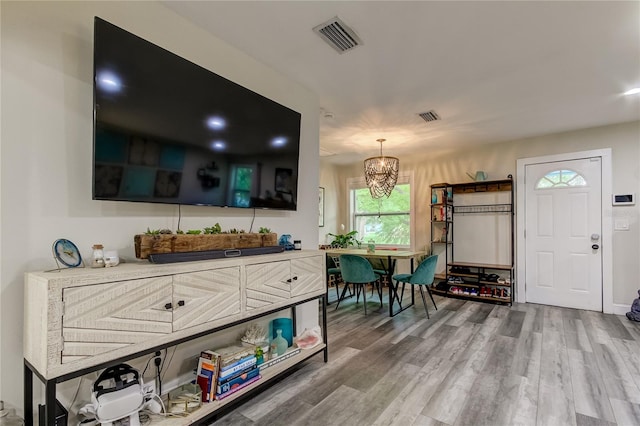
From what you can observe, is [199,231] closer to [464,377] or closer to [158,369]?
[158,369]

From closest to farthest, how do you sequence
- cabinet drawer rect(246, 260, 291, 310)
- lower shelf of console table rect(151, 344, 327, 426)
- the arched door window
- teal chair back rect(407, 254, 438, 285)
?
lower shelf of console table rect(151, 344, 327, 426)
cabinet drawer rect(246, 260, 291, 310)
teal chair back rect(407, 254, 438, 285)
the arched door window

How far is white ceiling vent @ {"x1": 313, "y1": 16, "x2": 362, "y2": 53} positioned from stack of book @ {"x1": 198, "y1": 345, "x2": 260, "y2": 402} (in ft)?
7.34

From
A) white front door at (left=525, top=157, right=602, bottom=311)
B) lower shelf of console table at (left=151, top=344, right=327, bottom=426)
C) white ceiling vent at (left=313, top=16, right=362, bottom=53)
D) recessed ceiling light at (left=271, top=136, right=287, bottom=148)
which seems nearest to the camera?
lower shelf of console table at (left=151, top=344, right=327, bottom=426)

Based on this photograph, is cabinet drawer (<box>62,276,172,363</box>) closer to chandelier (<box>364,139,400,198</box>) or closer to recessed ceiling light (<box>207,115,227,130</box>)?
recessed ceiling light (<box>207,115,227,130</box>)

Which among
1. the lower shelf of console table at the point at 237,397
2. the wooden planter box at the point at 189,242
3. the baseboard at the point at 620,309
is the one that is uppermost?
the wooden planter box at the point at 189,242

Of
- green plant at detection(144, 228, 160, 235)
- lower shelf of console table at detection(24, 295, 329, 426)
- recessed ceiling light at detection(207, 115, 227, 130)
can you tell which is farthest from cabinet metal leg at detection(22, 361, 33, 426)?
recessed ceiling light at detection(207, 115, 227, 130)

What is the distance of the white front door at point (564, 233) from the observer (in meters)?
4.14

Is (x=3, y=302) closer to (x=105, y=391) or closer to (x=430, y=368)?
(x=105, y=391)

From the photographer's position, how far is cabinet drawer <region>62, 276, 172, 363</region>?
49.3 inches

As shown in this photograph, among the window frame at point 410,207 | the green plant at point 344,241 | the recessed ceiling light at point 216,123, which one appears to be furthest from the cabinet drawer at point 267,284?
the window frame at point 410,207

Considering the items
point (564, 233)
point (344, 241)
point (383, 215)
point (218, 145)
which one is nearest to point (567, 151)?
point (564, 233)

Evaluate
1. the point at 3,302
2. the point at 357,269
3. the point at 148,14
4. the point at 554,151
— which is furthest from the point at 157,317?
the point at 554,151

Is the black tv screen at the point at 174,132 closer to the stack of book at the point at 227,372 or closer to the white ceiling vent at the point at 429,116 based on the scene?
the stack of book at the point at 227,372

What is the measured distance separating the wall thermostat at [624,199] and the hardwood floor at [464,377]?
4.72 ft
